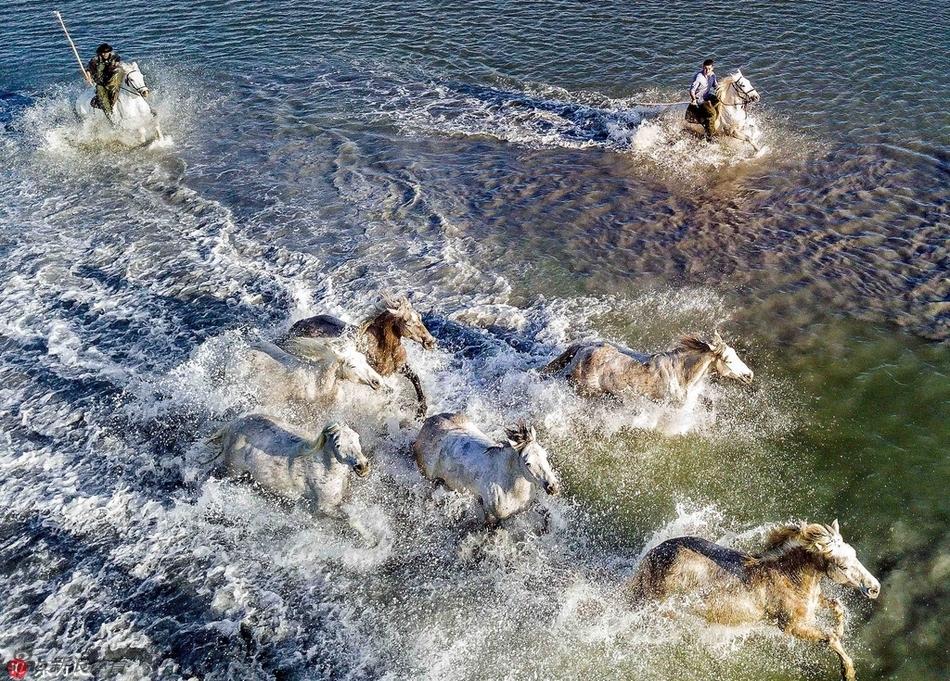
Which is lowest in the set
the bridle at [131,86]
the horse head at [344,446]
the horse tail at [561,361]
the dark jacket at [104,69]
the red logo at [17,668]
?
the red logo at [17,668]

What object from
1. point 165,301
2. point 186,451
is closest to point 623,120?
point 165,301

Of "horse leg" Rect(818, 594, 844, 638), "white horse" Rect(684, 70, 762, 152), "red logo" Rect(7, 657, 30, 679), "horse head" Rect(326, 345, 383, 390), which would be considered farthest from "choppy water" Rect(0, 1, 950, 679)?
"horse head" Rect(326, 345, 383, 390)

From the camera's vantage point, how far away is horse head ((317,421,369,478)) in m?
7.79

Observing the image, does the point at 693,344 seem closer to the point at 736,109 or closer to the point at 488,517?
the point at 488,517

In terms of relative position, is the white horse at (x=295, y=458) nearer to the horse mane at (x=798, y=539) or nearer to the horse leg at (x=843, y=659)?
the horse mane at (x=798, y=539)

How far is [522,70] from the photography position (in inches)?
744

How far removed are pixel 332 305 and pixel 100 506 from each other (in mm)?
4796

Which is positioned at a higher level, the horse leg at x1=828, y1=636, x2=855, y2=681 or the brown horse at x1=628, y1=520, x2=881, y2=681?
the brown horse at x1=628, y1=520, x2=881, y2=681

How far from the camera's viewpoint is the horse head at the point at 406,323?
949 cm

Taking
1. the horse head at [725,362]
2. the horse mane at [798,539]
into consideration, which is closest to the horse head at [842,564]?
the horse mane at [798,539]

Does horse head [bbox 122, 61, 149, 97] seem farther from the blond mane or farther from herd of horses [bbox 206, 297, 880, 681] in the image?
the blond mane

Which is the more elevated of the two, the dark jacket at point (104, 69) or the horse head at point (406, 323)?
the dark jacket at point (104, 69)

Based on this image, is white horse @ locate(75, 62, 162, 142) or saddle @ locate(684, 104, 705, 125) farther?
white horse @ locate(75, 62, 162, 142)

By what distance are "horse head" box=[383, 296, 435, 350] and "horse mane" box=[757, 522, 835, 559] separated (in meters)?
4.96
